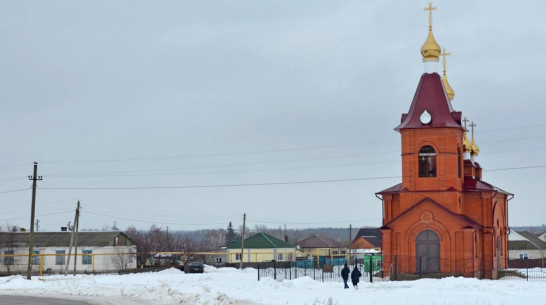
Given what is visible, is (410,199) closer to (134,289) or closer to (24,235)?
(134,289)

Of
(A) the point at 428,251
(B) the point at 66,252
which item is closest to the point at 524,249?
(A) the point at 428,251

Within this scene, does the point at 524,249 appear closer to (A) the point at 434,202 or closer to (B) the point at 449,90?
(B) the point at 449,90

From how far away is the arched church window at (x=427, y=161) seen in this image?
47312 mm

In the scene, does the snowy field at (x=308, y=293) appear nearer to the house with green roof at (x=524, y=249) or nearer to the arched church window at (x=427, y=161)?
the arched church window at (x=427, y=161)

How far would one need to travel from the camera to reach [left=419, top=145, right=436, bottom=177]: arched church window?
155 ft

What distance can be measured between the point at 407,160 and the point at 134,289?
18624 millimetres

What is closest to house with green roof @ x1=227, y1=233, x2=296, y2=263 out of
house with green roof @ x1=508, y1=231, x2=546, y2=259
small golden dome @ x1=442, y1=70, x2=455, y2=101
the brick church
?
house with green roof @ x1=508, y1=231, x2=546, y2=259

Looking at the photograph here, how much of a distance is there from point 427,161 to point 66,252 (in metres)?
34.2

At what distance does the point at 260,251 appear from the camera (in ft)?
283

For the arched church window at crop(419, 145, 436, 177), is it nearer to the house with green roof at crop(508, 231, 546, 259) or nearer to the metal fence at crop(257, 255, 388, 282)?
the metal fence at crop(257, 255, 388, 282)

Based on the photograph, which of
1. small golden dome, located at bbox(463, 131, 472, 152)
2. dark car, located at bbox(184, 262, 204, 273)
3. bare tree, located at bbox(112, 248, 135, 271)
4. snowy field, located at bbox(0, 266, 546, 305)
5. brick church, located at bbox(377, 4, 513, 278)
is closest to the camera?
snowy field, located at bbox(0, 266, 546, 305)

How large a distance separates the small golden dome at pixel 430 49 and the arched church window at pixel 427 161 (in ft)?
18.2

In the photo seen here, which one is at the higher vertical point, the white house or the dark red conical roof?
the dark red conical roof

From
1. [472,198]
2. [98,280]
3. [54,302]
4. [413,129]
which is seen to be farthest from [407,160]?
[54,302]
